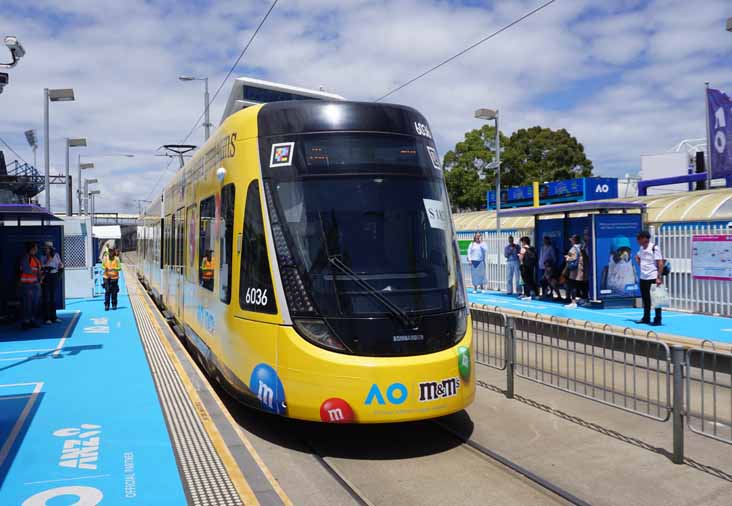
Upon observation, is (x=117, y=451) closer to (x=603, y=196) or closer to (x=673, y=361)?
(x=673, y=361)

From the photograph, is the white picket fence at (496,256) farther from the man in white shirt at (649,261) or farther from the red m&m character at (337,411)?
the red m&m character at (337,411)

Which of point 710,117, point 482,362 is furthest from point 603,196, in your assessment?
point 482,362

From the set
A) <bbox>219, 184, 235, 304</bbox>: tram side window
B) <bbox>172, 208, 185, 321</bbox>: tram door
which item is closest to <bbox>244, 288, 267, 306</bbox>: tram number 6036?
<bbox>219, 184, 235, 304</bbox>: tram side window

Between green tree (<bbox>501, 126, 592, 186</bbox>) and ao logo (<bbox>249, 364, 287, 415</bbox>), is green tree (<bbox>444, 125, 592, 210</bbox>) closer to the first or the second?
green tree (<bbox>501, 126, 592, 186</bbox>)

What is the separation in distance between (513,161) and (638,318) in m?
40.3

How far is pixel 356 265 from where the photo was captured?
5484 millimetres

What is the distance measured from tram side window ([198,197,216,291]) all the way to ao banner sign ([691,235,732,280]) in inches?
421

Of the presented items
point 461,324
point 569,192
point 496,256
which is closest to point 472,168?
point 569,192

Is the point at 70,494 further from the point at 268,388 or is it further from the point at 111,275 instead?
the point at 111,275

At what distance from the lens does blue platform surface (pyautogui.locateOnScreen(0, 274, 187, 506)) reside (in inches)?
182

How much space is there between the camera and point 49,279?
14.0m

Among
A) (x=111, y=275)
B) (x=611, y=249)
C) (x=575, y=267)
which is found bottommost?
(x=111, y=275)

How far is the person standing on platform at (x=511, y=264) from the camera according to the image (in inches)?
742

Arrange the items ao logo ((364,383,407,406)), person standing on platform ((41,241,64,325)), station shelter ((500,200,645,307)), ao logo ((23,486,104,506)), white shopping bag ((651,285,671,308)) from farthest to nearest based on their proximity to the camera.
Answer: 1. station shelter ((500,200,645,307))
2. person standing on platform ((41,241,64,325))
3. white shopping bag ((651,285,671,308))
4. ao logo ((364,383,407,406))
5. ao logo ((23,486,104,506))
